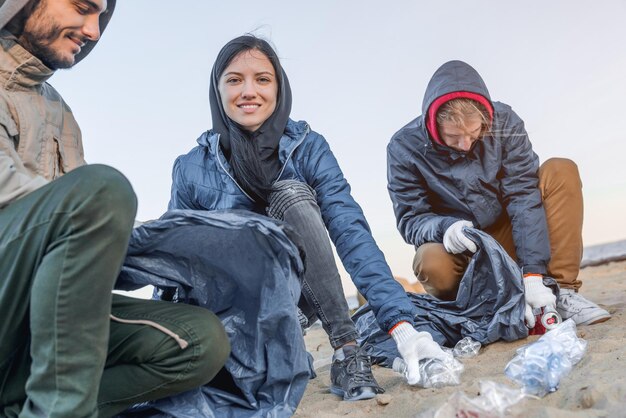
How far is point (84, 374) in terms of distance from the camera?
54.5 inches

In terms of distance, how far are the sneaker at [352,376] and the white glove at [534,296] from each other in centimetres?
87

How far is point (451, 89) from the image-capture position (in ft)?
9.09

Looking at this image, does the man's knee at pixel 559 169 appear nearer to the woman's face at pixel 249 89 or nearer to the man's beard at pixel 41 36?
the woman's face at pixel 249 89

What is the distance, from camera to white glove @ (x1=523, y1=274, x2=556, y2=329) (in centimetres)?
270

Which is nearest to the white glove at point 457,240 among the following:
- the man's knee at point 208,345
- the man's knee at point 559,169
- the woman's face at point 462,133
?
the woman's face at point 462,133

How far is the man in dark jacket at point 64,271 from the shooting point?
1354mm

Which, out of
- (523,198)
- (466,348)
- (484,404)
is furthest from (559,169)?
(484,404)

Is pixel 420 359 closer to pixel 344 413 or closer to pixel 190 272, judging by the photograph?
pixel 344 413

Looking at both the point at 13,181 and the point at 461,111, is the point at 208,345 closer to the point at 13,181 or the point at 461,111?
the point at 13,181

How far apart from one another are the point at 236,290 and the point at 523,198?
159cm

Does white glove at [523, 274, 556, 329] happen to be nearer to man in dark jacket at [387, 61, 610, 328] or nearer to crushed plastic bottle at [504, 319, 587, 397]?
man in dark jacket at [387, 61, 610, 328]

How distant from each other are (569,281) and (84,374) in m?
2.31

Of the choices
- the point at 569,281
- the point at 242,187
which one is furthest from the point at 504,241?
the point at 242,187

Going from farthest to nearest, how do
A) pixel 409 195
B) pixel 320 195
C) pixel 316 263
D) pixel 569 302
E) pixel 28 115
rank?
1. pixel 409 195
2. pixel 569 302
3. pixel 320 195
4. pixel 316 263
5. pixel 28 115
